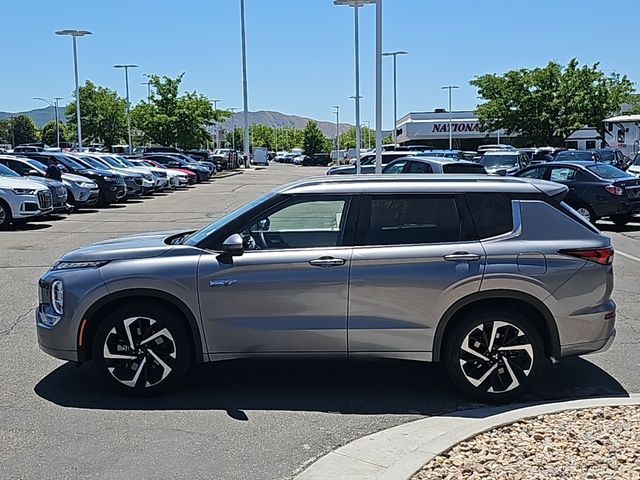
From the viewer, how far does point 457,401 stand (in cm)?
595

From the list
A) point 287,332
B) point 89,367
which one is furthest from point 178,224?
point 287,332

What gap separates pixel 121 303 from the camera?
5965 mm

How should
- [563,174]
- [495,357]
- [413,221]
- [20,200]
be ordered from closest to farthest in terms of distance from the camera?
[495,357]
[413,221]
[20,200]
[563,174]

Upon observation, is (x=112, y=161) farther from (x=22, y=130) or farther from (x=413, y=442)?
(x=22, y=130)

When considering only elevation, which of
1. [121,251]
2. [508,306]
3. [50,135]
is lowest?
[508,306]

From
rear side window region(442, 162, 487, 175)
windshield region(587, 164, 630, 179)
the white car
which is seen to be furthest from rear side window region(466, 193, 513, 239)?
the white car

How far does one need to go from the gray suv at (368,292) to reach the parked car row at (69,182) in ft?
43.8

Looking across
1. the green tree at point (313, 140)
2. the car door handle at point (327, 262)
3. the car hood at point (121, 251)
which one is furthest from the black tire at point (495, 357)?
the green tree at point (313, 140)

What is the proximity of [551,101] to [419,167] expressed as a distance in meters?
42.7

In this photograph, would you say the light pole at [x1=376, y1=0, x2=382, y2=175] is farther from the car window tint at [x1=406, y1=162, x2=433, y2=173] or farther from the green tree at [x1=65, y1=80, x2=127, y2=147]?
the green tree at [x1=65, y1=80, x2=127, y2=147]

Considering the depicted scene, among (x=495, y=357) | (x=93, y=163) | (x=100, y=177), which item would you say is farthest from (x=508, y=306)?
(x=93, y=163)

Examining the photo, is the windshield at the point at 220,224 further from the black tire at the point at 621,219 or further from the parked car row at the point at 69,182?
the black tire at the point at 621,219

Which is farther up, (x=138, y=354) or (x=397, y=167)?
(x=397, y=167)

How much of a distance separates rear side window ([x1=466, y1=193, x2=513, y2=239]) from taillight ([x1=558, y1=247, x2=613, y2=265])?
472 mm
